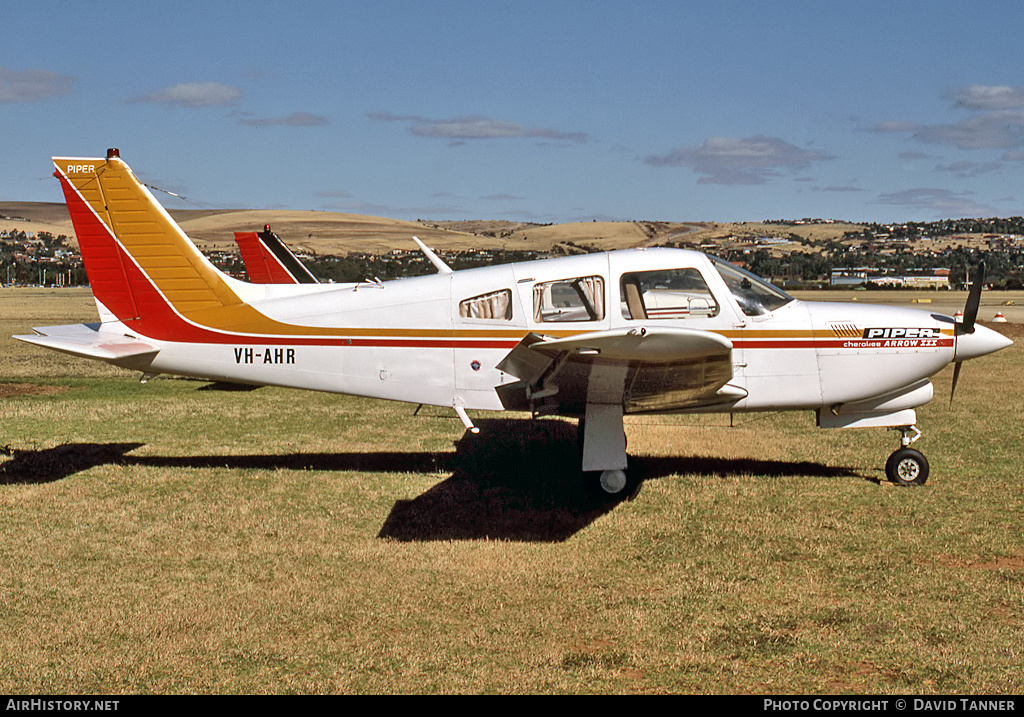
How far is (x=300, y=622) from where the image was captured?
6332mm

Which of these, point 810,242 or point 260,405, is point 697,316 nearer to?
point 260,405

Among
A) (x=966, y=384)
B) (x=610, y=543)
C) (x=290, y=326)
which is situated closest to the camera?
(x=610, y=543)

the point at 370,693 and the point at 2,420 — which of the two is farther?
the point at 2,420

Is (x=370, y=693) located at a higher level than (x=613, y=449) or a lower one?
lower

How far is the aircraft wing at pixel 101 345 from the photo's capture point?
9742 mm

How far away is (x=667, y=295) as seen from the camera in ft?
30.8

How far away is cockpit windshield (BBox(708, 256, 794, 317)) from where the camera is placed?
9492 millimetres

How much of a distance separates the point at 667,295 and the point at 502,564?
337 cm

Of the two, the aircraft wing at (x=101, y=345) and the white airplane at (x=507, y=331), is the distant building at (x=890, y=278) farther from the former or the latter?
the aircraft wing at (x=101, y=345)

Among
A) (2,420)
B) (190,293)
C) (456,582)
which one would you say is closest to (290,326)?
(190,293)

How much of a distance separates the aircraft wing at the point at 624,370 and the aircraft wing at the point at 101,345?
4032 millimetres

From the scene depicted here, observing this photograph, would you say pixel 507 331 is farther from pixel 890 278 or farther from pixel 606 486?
pixel 890 278

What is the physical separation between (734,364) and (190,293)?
6002 millimetres

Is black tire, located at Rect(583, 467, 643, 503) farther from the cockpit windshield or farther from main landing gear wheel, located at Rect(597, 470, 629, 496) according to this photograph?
the cockpit windshield
